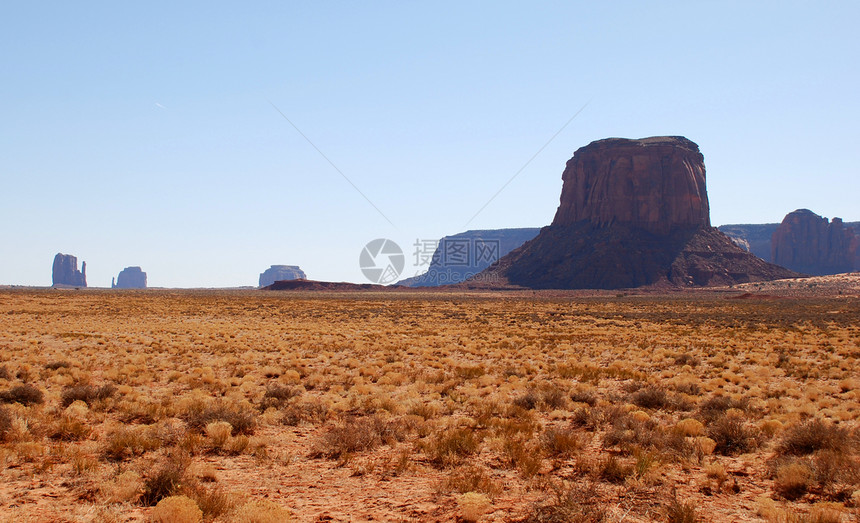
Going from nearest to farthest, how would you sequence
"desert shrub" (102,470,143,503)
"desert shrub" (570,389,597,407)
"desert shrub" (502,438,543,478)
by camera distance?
"desert shrub" (102,470,143,503), "desert shrub" (502,438,543,478), "desert shrub" (570,389,597,407)

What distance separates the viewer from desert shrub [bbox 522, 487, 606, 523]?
5.38 metres

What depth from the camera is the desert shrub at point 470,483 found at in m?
6.46

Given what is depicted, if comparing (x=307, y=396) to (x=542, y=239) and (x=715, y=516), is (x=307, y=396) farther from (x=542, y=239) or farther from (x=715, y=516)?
(x=542, y=239)

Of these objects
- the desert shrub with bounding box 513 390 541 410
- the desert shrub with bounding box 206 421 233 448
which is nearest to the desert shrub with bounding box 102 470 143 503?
the desert shrub with bounding box 206 421 233 448

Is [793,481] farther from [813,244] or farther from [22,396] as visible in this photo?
[813,244]

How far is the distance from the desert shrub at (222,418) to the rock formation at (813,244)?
630ft

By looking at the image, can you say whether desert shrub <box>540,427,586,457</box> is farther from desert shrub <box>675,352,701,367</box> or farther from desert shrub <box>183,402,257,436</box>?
desert shrub <box>675,352,701,367</box>

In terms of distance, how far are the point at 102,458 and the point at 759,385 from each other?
14.8 metres

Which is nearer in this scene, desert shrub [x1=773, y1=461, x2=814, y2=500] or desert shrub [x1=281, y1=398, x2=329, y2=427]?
desert shrub [x1=773, y1=461, x2=814, y2=500]

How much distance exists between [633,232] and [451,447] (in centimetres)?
12073

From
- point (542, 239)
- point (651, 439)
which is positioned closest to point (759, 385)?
point (651, 439)

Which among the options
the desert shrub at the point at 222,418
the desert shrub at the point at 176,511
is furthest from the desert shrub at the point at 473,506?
the desert shrub at the point at 222,418

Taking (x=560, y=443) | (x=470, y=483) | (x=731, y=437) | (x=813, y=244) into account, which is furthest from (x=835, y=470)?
(x=813, y=244)

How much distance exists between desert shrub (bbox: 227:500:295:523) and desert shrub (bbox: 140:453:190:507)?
3.52 ft
